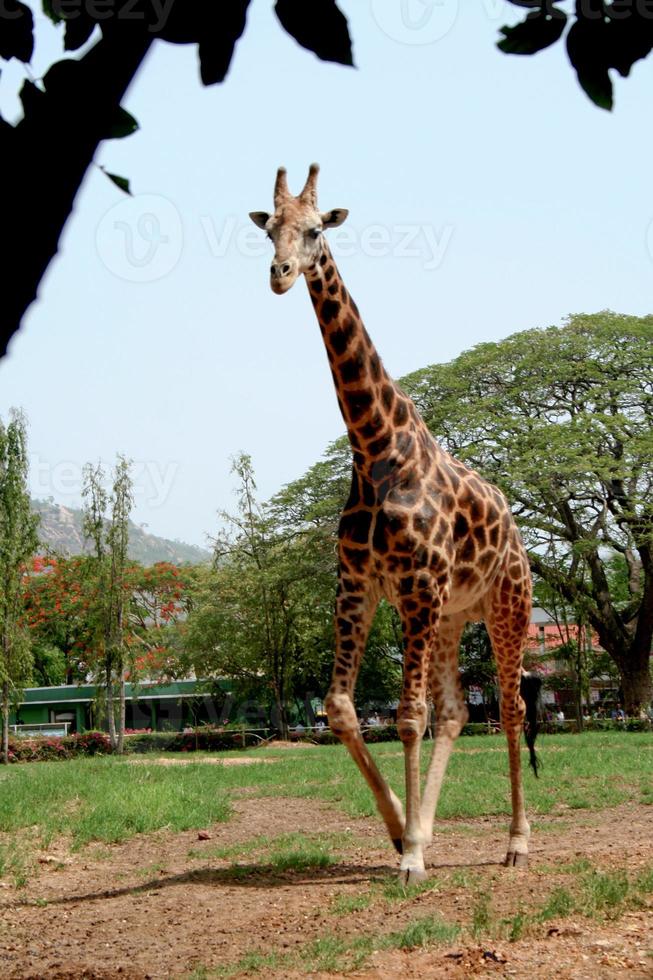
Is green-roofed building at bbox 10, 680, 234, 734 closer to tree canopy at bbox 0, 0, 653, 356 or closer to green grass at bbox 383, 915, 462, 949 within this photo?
green grass at bbox 383, 915, 462, 949

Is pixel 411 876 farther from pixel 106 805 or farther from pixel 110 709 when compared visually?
pixel 110 709

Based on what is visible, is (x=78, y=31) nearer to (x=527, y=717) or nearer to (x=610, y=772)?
(x=527, y=717)

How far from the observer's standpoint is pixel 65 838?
9.36 meters

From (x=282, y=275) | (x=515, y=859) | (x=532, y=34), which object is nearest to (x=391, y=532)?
(x=282, y=275)

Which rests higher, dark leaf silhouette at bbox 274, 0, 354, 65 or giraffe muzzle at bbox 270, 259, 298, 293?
giraffe muzzle at bbox 270, 259, 298, 293

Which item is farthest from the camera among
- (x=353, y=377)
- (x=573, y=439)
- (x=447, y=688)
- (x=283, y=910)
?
(x=573, y=439)

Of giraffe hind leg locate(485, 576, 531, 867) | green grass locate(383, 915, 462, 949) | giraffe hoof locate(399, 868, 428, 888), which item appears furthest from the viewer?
giraffe hind leg locate(485, 576, 531, 867)

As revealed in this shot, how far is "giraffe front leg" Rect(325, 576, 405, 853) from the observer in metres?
6.99

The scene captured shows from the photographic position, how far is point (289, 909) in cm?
619

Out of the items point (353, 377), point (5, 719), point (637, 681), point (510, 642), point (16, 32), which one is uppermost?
point (353, 377)

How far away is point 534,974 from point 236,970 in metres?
1.34

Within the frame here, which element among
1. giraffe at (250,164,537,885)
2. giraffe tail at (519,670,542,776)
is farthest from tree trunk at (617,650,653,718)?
giraffe at (250,164,537,885)

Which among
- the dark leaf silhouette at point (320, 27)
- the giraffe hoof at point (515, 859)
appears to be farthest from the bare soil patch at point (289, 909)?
the dark leaf silhouette at point (320, 27)

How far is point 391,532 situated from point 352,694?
1067mm
